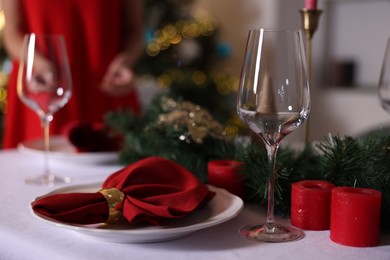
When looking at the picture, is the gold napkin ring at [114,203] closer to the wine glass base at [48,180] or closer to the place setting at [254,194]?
the place setting at [254,194]

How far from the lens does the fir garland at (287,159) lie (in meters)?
0.73

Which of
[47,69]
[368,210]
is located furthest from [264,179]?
[47,69]

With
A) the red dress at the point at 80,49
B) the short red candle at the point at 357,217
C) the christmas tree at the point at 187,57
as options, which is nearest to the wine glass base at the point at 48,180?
the short red candle at the point at 357,217

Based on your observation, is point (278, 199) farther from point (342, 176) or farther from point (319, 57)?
point (319, 57)

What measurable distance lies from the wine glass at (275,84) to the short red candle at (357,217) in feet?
0.24

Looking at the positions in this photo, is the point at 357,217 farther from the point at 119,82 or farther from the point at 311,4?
the point at 119,82

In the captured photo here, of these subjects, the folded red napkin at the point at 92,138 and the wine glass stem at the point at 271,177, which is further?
the folded red napkin at the point at 92,138

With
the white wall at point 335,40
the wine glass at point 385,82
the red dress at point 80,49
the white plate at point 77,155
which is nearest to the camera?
the wine glass at point 385,82

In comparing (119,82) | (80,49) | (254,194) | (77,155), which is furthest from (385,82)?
(80,49)

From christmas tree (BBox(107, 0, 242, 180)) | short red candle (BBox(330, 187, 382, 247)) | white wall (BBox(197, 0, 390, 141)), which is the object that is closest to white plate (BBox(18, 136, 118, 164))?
short red candle (BBox(330, 187, 382, 247))

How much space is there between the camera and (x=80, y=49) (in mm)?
1890

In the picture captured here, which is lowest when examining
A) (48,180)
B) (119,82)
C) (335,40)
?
(48,180)

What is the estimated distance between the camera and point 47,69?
A: 3.27ft

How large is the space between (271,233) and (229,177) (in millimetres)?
172
